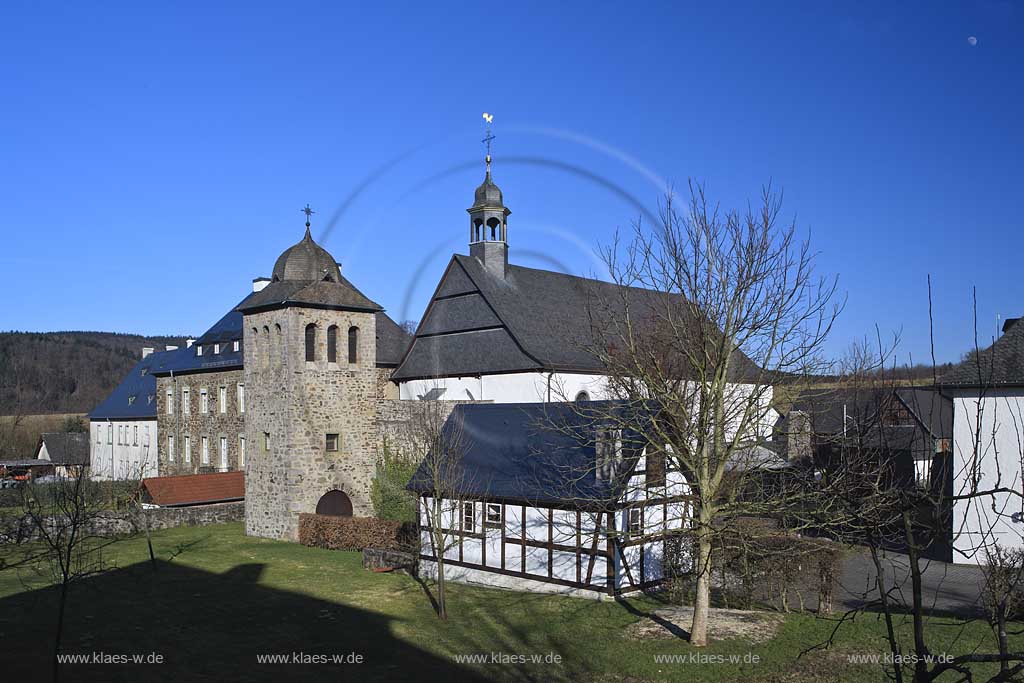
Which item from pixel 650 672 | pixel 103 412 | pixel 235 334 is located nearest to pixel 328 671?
pixel 650 672

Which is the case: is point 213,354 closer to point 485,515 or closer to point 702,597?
point 485,515

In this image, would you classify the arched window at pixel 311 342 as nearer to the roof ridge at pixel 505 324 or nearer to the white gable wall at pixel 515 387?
the white gable wall at pixel 515 387

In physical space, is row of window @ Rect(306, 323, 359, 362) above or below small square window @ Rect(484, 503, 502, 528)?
above

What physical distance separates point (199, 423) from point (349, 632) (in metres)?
28.3

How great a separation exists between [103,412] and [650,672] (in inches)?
1924

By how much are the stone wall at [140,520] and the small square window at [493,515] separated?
14034 millimetres

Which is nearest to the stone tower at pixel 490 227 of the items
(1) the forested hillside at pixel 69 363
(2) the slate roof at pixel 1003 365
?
(2) the slate roof at pixel 1003 365

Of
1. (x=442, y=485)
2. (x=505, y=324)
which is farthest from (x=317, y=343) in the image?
(x=442, y=485)

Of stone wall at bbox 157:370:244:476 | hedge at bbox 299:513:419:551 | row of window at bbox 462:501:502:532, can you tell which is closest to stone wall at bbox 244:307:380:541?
hedge at bbox 299:513:419:551

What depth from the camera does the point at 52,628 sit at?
55.3 ft

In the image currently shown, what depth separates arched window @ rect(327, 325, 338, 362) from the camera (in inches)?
1207

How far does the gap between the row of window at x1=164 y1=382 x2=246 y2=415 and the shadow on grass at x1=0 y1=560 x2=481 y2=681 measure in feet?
57.8

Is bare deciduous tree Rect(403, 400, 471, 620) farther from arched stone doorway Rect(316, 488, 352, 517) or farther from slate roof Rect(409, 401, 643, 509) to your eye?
arched stone doorway Rect(316, 488, 352, 517)

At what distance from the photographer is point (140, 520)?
3003 cm
